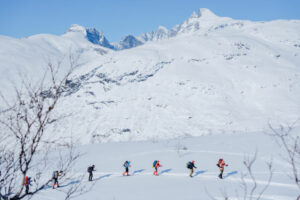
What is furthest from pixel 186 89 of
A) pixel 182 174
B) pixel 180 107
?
pixel 182 174

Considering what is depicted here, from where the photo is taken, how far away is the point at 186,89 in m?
70.8

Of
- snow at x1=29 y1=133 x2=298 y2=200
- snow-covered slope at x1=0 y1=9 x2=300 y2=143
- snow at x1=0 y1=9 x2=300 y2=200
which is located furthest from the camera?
snow-covered slope at x1=0 y1=9 x2=300 y2=143

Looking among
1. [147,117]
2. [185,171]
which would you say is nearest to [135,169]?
[185,171]

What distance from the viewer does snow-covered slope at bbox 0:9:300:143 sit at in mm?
58562

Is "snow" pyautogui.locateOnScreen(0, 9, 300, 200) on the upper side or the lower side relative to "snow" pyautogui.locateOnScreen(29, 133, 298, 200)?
upper

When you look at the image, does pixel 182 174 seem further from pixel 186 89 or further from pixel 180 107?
pixel 186 89

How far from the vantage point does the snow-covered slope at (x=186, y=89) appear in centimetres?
5856

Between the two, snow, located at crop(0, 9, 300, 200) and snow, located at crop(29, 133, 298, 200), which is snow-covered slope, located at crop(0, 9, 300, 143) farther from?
snow, located at crop(29, 133, 298, 200)

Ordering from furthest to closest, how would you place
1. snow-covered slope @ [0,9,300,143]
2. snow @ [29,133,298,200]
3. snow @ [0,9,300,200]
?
snow-covered slope @ [0,9,300,143] < snow @ [0,9,300,200] < snow @ [29,133,298,200]

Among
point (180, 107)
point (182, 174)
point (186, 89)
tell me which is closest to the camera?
point (182, 174)

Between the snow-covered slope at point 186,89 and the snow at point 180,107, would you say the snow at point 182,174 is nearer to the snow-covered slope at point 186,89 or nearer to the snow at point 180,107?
the snow at point 180,107

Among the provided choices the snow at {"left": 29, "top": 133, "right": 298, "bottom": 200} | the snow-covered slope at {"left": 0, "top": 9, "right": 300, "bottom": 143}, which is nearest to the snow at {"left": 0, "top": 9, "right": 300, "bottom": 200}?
the snow at {"left": 29, "top": 133, "right": 298, "bottom": 200}

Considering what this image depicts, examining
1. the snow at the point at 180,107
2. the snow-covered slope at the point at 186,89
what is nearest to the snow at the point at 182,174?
the snow at the point at 180,107

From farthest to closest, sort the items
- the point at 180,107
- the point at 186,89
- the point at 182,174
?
the point at 186,89, the point at 180,107, the point at 182,174
